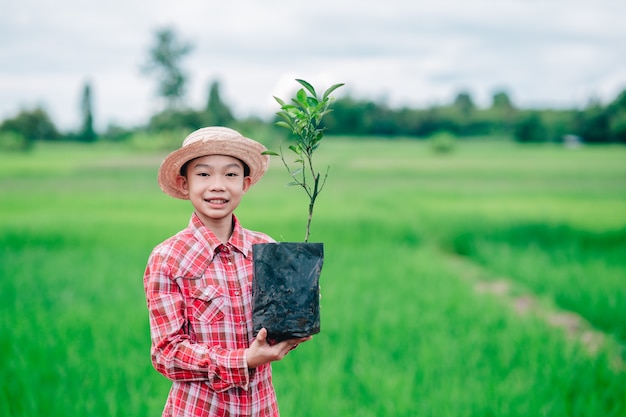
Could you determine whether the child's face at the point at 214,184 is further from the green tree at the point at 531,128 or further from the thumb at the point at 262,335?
the green tree at the point at 531,128

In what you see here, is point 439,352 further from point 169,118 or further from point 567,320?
point 169,118

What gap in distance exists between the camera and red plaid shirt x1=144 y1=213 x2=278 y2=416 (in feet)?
4.78

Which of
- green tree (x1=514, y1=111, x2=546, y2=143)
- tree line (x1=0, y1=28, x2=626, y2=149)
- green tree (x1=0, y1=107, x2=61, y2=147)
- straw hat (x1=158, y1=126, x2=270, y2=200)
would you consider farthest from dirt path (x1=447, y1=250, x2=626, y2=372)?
green tree (x1=514, y1=111, x2=546, y2=143)

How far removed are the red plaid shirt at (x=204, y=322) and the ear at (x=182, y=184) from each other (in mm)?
90

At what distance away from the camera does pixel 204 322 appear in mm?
1494

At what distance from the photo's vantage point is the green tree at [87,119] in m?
34.1

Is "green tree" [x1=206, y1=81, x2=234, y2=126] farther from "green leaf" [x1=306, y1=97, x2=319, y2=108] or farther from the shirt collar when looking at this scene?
"green leaf" [x1=306, y1=97, x2=319, y2=108]

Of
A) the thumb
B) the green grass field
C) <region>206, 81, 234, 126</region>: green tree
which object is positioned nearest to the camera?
the thumb

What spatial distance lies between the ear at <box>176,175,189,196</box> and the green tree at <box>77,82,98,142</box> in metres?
34.5

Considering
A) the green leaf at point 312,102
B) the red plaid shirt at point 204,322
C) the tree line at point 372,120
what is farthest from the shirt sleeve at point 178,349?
the tree line at point 372,120

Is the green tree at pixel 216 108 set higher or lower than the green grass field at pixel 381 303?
higher

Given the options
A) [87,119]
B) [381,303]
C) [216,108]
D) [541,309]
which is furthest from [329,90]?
[87,119]

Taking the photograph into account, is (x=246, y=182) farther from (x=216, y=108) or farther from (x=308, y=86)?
(x=216, y=108)

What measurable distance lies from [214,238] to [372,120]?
31682 millimetres
